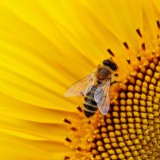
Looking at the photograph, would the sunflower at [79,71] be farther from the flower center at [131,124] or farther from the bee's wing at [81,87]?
the bee's wing at [81,87]

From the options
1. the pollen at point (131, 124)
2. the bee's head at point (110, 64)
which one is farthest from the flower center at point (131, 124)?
the bee's head at point (110, 64)

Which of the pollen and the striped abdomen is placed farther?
the pollen

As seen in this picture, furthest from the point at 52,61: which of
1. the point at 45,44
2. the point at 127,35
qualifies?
the point at 127,35

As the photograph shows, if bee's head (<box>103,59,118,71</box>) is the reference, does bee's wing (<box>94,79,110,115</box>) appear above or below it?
below

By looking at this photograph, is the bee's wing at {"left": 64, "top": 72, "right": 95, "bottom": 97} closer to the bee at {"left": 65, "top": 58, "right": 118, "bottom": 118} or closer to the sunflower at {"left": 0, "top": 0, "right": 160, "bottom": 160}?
the bee at {"left": 65, "top": 58, "right": 118, "bottom": 118}

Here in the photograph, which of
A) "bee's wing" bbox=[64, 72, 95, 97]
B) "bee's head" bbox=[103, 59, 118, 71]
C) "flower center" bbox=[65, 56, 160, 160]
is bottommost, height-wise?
"flower center" bbox=[65, 56, 160, 160]

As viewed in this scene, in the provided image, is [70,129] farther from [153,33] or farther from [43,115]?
[153,33]

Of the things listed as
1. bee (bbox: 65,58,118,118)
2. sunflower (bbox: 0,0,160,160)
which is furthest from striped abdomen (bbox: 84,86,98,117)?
sunflower (bbox: 0,0,160,160)

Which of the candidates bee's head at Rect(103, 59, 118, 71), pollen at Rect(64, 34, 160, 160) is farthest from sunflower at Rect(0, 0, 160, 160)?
bee's head at Rect(103, 59, 118, 71)
